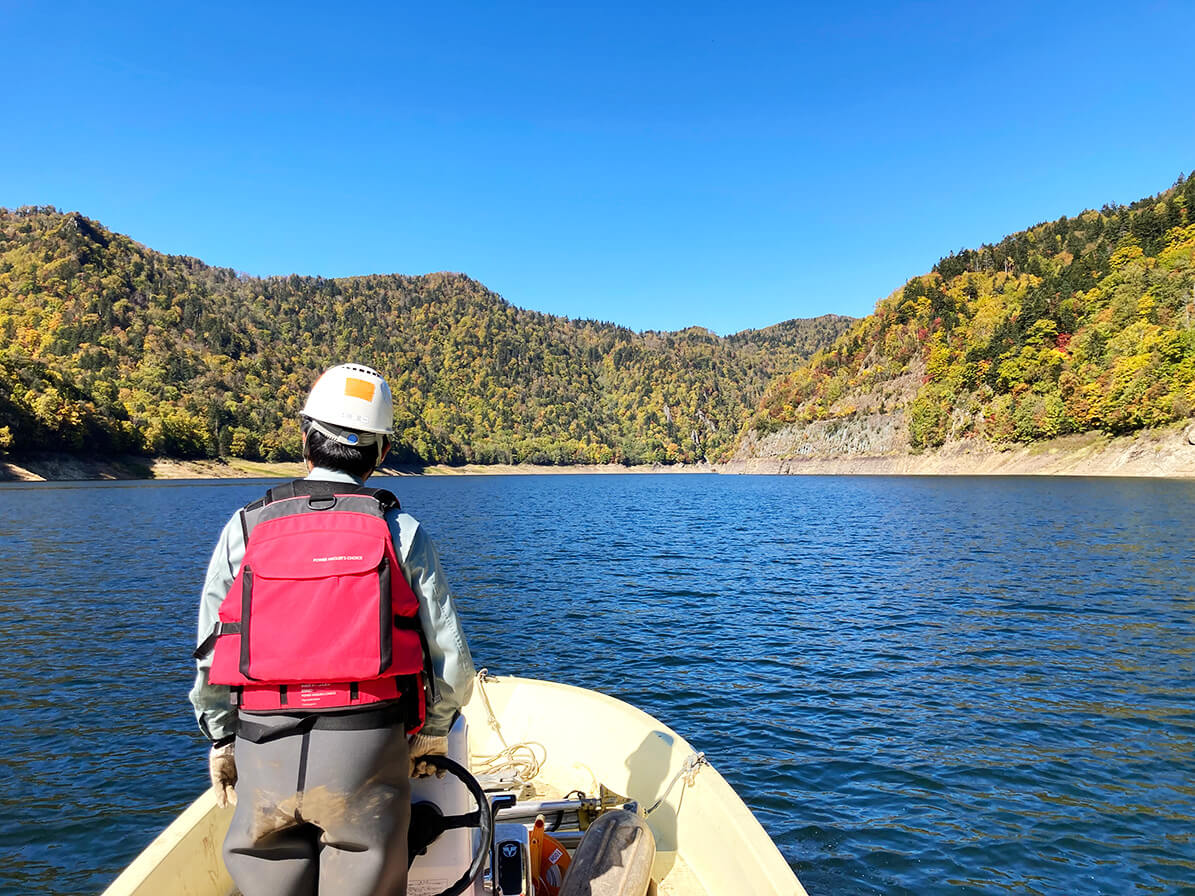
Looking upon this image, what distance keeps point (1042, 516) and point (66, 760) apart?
49201mm

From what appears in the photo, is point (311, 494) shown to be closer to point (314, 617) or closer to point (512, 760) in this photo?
point (314, 617)

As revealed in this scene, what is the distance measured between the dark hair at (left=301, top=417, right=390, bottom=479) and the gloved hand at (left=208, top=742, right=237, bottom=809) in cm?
140

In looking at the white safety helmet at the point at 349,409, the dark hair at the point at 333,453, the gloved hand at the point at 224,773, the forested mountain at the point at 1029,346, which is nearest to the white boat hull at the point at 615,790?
the gloved hand at the point at 224,773

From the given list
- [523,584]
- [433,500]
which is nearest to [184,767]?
[523,584]

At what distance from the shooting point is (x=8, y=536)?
120 feet

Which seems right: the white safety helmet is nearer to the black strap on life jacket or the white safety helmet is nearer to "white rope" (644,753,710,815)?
the black strap on life jacket

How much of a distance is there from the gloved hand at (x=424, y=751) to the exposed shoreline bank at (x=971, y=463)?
9651 centimetres

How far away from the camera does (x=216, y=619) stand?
3092 mm

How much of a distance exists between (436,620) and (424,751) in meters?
0.76

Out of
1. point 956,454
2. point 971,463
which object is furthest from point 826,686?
point 956,454

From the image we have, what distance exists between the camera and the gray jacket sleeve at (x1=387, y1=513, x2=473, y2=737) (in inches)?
119

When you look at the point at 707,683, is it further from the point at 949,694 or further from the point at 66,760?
the point at 66,760

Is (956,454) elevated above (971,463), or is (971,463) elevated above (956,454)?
(956,454)

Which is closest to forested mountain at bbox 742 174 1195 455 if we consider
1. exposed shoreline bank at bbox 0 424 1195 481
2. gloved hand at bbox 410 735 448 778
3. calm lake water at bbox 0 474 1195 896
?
exposed shoreline bank at bbox 0 424 1195 481
